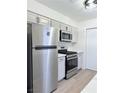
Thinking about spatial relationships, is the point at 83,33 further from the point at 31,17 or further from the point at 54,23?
the point at 31,17

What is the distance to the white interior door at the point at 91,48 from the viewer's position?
5.16 metres

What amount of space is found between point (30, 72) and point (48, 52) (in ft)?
1.98

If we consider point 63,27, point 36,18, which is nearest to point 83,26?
point 63,27

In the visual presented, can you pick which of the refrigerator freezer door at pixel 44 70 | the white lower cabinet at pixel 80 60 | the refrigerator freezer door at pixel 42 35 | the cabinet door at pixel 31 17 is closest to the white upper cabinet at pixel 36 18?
the cabinet door at pixel 31 17

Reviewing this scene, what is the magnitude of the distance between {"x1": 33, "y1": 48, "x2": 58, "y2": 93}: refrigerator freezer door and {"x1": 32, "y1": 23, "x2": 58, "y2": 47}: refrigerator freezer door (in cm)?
18

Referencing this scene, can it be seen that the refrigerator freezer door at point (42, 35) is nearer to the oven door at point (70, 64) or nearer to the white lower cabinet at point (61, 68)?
the white lower cabinet at point (61, 68)

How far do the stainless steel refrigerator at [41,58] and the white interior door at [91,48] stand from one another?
2948mm

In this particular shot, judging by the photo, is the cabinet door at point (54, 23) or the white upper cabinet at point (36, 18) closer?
the white upper cabinet at point (36, 18)

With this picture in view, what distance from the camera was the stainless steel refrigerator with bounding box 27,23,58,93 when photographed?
219 cm

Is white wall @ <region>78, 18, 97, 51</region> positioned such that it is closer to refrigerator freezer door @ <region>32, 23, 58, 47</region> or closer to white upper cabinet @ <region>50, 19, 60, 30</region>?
white upper cabinet @ <region>50, 19, 60, 30</region>

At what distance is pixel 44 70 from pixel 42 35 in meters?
0.79
